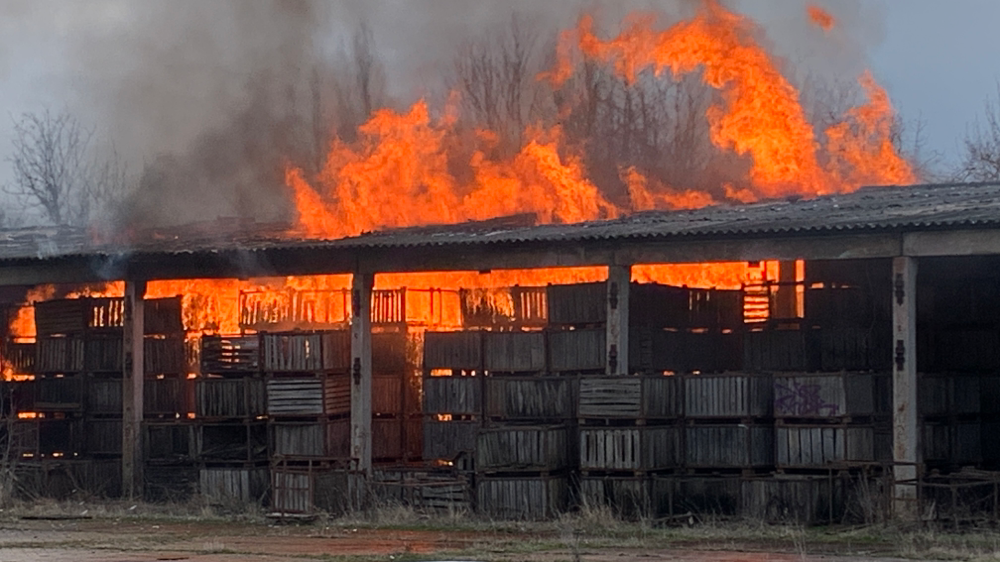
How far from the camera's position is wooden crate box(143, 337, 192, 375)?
2691 cm

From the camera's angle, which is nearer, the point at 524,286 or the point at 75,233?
the point at 524,286

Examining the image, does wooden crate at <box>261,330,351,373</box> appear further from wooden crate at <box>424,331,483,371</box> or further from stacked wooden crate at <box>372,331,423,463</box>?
stacked wooden crate at <box>372,331,423,463</box>

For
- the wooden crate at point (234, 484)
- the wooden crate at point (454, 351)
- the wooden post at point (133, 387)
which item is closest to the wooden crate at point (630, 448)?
the wooden crate at point (454, 351)

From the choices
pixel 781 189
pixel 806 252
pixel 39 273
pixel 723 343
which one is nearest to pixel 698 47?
pixel 781 189

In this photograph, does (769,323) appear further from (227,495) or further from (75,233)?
(75,233)

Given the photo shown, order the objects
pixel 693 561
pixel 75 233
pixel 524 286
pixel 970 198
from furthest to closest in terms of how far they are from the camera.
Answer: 1. pixel 75 233
2. pixel 524 286
3. pixel 970 198
4. pixel 693 561

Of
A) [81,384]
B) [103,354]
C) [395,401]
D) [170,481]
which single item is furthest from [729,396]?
[81,384]

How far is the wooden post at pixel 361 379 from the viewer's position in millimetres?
24188

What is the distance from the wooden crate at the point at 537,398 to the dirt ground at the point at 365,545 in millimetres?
2325

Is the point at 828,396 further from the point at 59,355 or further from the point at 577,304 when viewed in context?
the point at 59,355

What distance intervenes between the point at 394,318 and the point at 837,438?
336 inches

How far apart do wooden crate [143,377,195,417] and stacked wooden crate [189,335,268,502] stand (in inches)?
27.6

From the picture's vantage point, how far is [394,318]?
2666cm

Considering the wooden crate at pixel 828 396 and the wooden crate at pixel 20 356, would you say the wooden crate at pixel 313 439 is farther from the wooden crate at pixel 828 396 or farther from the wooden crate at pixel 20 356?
the wooden crate at pixel 828 396
